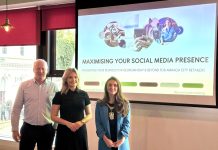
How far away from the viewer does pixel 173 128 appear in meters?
3.53

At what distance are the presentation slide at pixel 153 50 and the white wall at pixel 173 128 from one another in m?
0.16

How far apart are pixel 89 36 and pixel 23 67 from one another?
1.57 meters

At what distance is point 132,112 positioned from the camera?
3822 millimetres

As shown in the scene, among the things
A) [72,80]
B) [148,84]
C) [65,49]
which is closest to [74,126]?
[72,80]

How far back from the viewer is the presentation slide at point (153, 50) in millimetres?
3254

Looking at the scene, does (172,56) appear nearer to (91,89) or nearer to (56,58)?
(91,89)

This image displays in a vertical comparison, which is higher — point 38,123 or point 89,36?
point 89,36

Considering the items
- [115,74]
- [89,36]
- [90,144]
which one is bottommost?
[90,144]

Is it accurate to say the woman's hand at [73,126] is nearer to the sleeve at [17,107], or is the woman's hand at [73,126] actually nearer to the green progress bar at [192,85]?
the sleeve at [17,107]

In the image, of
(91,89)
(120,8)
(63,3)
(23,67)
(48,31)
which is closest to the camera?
(120,8)

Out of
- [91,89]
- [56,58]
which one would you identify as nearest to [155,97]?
[91,89]

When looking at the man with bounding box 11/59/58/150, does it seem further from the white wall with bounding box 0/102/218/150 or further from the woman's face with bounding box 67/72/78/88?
the white wall with bounding box 0/102/218/150

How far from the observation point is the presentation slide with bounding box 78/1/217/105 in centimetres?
325

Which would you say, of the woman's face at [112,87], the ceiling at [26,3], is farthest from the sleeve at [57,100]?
the ceiling at [26,3]
